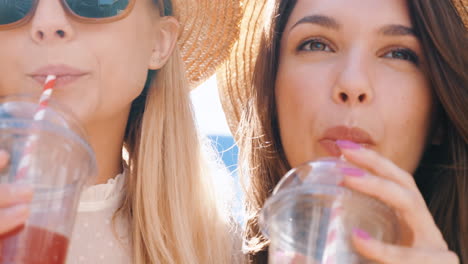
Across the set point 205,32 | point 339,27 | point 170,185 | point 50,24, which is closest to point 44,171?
point 50,24

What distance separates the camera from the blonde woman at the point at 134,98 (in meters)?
1.89

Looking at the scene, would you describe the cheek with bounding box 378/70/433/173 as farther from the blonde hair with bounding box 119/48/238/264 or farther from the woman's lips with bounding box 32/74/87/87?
the woman's lips with bounding box 32/74/87/87

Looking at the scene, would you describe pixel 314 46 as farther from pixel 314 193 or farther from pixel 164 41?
pixel 314 193

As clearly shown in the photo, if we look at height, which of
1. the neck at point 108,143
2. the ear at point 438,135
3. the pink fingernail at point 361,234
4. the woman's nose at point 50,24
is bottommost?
the neck at point 108,143

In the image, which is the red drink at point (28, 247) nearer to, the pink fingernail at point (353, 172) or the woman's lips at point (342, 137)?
the pink fingernail at point (353, 172)

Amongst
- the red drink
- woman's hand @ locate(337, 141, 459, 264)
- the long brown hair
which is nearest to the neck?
→ the long brown hair

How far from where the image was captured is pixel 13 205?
1210mm

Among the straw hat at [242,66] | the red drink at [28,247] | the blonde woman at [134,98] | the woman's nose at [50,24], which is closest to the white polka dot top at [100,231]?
the blonde woman at [134,98]

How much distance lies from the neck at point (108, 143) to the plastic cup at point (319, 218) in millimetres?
978

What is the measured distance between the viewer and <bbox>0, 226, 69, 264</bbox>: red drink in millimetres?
1230

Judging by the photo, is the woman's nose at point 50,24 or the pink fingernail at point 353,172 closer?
the pink fingernail at point 353,172

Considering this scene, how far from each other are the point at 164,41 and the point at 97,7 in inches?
16.5

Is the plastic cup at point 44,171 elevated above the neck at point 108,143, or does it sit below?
above

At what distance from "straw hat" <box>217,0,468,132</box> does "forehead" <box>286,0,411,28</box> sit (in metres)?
0.48
